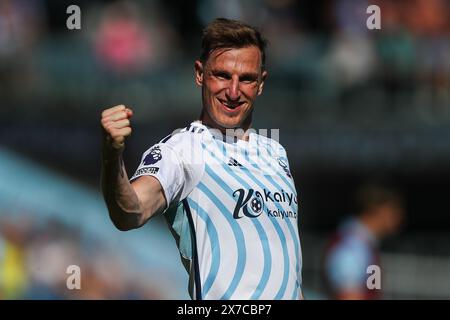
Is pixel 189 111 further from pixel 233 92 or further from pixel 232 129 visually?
pixel 233 92

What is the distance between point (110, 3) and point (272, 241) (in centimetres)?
915

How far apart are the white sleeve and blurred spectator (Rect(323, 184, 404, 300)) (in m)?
5.46

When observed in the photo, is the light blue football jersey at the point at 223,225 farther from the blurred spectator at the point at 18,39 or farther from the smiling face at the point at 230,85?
the blurred spectator at the point at 18,39

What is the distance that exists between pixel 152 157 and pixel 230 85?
575 millimetres

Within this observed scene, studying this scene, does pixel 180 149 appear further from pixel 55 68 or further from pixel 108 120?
pixel 55 68

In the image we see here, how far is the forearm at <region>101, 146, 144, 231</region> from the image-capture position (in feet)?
13.2

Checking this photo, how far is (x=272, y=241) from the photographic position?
184 inches

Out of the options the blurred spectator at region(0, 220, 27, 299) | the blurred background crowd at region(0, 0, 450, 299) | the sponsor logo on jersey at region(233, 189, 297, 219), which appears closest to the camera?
the sponsor logo on jersey at region(233, 189, 297, 219)

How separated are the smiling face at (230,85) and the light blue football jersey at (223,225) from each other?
172mm

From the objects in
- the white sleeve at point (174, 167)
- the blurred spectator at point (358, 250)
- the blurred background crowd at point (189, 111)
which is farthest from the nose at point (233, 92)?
the blurred background crowd at point (189, 111)

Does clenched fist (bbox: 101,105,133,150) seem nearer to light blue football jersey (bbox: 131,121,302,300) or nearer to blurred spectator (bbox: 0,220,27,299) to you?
light blue football jersey (bbox: 131,121,302,300)

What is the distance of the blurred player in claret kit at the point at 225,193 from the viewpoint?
4.58 meters

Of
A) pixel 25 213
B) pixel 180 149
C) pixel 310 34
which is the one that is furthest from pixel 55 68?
pixel 180 149

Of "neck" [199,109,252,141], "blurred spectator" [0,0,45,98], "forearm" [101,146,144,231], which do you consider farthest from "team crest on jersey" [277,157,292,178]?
"blurred spectator" [0,0,45,98]
